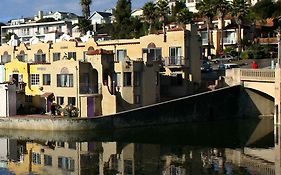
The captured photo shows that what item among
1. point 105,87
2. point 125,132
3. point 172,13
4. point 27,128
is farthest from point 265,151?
point 172,13

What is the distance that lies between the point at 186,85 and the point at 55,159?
28532 millimetres

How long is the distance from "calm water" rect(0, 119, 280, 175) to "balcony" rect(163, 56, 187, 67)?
1029 cm

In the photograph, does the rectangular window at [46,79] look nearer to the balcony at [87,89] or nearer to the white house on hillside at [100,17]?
the balcony at [87,89]

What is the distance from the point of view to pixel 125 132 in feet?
181

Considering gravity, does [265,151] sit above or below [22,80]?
below

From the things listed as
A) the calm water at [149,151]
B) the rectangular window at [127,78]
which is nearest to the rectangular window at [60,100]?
the calm water at [149,151]

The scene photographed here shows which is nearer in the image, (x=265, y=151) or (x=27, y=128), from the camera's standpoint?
(x=265, y=151)

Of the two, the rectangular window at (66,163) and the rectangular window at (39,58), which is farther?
the rectangular window at (39,58)

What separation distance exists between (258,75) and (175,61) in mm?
11620

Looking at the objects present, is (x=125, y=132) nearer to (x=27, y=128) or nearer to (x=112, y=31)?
(x=27, y=128)

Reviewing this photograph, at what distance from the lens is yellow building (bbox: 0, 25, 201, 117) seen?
59.8m

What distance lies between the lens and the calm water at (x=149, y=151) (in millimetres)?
40000

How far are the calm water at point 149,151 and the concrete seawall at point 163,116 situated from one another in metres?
0.91

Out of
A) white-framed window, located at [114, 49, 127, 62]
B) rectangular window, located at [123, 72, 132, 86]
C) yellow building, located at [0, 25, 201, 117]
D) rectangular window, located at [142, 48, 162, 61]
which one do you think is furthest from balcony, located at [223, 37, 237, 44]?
rectangular window, located at [123, 72, 132, 86]
